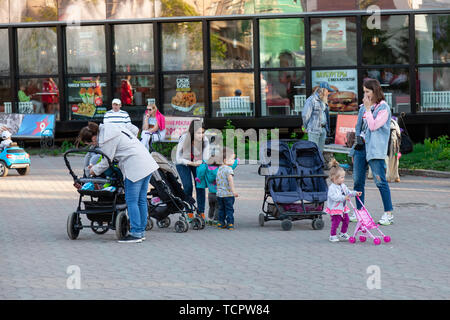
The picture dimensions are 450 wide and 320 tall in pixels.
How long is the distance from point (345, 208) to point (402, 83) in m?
14.8

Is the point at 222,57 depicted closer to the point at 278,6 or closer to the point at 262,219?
the point at 278,6

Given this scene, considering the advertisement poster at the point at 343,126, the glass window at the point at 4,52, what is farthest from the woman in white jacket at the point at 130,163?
the glass window at the point at 4,52

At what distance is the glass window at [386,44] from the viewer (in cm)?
2422

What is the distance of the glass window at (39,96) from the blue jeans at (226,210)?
15.3 m

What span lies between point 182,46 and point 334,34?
14.0 feet

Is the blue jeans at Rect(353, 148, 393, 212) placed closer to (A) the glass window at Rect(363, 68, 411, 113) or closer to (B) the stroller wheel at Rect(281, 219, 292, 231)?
(B) the stroller wheel at Rect(281, 219, 292, 231)

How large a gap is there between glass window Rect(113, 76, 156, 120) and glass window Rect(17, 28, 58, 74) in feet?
7.04

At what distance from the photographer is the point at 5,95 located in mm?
25875

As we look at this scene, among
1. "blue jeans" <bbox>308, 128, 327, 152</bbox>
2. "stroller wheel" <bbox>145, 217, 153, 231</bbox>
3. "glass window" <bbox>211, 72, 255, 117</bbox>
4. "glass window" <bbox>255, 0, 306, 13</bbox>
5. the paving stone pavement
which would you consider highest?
"glass window" <bbox>255, 0, 306, 13</bbox>

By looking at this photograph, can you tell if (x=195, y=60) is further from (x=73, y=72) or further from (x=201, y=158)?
(x=201, y=158)

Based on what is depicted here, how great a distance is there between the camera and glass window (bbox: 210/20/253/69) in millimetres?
24766

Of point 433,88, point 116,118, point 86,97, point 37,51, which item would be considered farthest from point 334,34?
point 116,118

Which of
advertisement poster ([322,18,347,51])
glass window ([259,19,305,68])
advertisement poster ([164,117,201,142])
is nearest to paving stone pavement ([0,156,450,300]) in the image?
advertisement poster ([164,117,201,142])

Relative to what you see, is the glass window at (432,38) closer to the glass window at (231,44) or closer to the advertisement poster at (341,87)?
the advertisement poster at (341,87)
